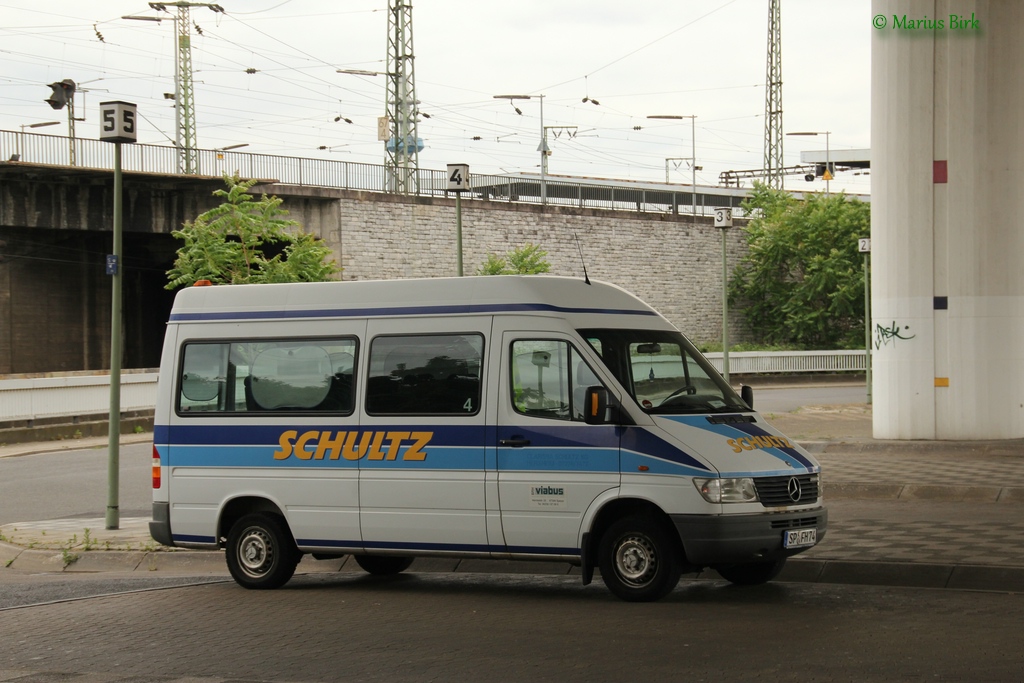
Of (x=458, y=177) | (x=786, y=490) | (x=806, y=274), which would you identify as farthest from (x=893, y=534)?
(x=806, y=274)

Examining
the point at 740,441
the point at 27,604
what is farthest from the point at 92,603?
the point at 740,441

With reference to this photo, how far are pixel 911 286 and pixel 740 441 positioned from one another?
12.0 metres

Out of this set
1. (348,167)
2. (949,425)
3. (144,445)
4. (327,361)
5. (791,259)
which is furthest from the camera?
(791,259)

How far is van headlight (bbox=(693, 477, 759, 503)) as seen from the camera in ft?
29.4

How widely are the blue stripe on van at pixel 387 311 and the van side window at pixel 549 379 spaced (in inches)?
11.0

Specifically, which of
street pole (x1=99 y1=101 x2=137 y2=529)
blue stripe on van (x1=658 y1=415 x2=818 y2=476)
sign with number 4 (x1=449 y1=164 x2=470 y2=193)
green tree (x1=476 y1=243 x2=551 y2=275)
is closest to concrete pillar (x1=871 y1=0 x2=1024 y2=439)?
sign with number 4 (x1=449 y1=164 x2=470 y2=193)

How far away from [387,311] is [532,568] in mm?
2758

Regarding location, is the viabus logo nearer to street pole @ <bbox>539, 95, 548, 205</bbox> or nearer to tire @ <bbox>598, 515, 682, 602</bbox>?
tire @ <bbox>598, 515, 682, 602</bbox>

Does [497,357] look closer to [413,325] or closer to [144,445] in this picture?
[413,325]

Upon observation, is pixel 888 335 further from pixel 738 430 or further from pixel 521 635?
pixel 521 635

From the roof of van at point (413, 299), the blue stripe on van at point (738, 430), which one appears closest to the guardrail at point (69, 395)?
the roof of van at point (413, 299)

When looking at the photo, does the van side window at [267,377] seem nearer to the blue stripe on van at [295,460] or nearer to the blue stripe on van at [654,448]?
the blue stripe on van at [295,460]

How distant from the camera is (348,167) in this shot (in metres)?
44.3

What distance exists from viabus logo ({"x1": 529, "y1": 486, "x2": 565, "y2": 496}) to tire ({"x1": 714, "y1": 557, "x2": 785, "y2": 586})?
146cm
